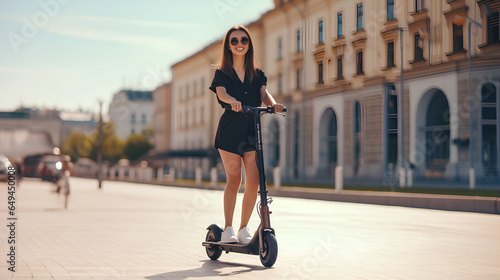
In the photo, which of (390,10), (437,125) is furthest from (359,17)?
(437,125)

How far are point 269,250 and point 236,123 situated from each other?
1.12 m

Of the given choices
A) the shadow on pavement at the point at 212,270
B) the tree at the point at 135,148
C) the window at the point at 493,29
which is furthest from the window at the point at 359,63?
the tree at the point at 135,148

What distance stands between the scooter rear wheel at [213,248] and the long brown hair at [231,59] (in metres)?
1.44

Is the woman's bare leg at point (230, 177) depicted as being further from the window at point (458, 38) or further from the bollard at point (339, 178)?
the bollard at point (339, 178)

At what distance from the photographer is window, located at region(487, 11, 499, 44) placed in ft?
20.4

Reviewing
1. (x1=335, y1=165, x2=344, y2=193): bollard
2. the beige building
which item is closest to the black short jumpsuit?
the beige building

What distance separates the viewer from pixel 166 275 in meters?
5.29

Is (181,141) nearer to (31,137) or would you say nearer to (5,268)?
(31,137)

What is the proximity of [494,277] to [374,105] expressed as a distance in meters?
2.47

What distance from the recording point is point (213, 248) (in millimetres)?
6180

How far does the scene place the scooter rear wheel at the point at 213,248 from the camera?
20.0 feet

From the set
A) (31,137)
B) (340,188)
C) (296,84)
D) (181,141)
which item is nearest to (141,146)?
(181,141)

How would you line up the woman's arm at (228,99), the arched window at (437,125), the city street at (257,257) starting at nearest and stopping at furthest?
the woman's arm at (228,99) → the city street at (257,257) → the arched window at (437,125)

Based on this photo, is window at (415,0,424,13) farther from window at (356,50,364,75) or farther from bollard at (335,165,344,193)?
bollard at (335,165,344,193)
